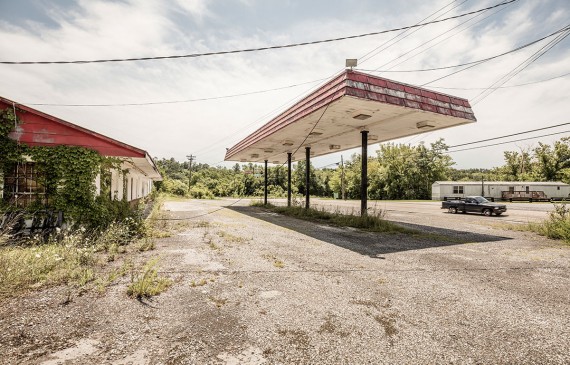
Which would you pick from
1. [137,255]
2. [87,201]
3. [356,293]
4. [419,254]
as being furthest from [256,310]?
[87,201]

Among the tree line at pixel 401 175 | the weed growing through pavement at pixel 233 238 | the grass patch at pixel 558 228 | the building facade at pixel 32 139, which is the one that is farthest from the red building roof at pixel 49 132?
the tree line at pixel 401 175

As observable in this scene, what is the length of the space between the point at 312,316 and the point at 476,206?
20.5 meters

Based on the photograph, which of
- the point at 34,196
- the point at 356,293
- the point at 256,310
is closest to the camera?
the point at 256,310

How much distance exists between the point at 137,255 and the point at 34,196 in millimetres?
4845

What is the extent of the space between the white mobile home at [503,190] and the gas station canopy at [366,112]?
1138 inches

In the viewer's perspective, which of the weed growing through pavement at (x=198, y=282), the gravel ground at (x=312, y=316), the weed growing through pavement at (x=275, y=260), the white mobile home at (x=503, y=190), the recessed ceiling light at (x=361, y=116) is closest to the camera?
the gravel ground at (x=312, y=316)

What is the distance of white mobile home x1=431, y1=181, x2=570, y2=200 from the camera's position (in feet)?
124

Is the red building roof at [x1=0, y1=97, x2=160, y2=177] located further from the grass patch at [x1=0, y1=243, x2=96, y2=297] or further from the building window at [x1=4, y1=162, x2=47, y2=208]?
the grass patch at [x1=0, y1=243, x2=96, y2=297]

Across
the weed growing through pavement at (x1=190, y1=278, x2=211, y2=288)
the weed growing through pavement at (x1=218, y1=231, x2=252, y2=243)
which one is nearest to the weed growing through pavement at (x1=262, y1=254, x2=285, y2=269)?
the weed growing through pavement at (x1=190, y1=278, x2=211, y2=288)

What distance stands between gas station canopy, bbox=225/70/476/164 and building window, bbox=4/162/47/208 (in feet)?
29.2

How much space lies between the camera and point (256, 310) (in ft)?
12.4

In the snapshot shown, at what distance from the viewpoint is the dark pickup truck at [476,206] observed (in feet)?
59.6

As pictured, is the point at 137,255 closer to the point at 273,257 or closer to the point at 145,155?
the point at 273,257

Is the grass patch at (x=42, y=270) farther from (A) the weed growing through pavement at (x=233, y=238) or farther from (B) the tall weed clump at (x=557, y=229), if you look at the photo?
(B) the tall weed clump at (x=557, y=229)
